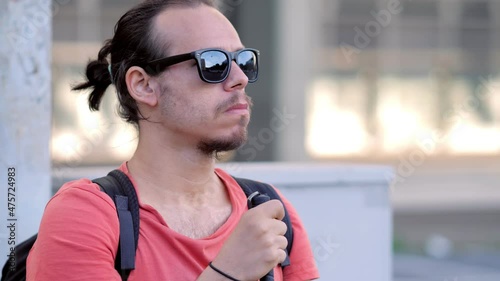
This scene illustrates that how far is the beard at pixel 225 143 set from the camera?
6.20 ft

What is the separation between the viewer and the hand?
1689 millimetres

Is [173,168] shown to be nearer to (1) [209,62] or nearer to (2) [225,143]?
(2) [225,143]

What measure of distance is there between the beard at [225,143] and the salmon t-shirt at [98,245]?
7.1 inches

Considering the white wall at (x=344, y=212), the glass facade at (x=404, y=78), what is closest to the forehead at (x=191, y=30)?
the white wall at (x=344, y=212)

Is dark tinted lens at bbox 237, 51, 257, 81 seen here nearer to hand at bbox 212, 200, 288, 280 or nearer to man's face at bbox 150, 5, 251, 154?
man's face at bbox 150, 5, 251, 154

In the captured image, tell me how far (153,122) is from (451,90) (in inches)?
562

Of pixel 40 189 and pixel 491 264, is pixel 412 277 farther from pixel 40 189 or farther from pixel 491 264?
pixel 40 189

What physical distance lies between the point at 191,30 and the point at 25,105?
42.4 inches

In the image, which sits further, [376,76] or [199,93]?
[376,76]

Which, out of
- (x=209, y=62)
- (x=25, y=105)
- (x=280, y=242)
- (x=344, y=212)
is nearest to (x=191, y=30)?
(x=209, y=62)

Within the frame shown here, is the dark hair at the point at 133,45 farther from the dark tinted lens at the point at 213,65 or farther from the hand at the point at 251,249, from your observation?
the hand at the point at 251,249

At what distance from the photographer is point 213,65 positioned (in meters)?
1.89

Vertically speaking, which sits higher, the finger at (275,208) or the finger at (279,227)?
the finger at (275,208)

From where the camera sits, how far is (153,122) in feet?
6.48
